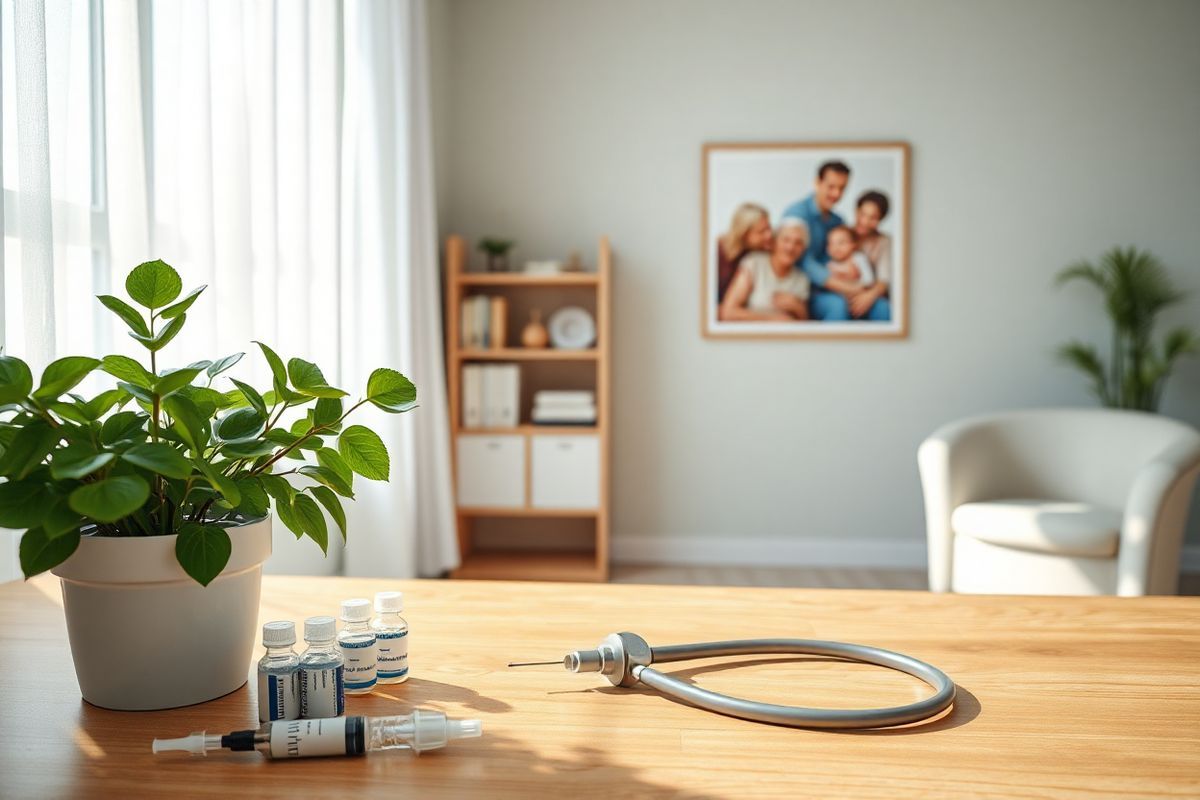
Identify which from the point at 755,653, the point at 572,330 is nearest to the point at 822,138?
the point at 572,330

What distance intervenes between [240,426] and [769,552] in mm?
3773

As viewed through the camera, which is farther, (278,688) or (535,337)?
(535,337)

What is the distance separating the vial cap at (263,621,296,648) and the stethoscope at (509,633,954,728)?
0.20 meters

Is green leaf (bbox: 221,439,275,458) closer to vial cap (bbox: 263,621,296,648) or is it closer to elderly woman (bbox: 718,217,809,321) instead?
vial cap (bbox: 263,621,296,648)

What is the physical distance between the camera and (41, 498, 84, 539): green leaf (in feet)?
1.99

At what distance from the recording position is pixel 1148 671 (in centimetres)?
81

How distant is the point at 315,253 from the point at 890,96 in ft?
8.97

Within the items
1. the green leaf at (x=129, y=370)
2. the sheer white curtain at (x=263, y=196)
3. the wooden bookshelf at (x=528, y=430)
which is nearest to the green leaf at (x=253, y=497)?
the green leaf at (x=129, y=370)

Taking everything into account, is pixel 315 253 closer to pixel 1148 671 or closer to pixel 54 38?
pixel 54 38

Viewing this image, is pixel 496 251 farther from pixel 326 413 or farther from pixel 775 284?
pixel 326 413

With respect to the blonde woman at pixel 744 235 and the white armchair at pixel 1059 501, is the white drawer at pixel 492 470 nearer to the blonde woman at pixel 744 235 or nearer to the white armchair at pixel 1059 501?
the blonde woman at pixel 744 235

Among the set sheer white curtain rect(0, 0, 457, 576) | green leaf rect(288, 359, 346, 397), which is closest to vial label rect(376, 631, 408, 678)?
green leaf rect(288, 359, 346, 397)

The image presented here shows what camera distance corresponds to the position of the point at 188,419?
0.64 m

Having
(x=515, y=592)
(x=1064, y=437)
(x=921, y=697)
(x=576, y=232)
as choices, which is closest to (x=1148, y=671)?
(x=921, y=697)
